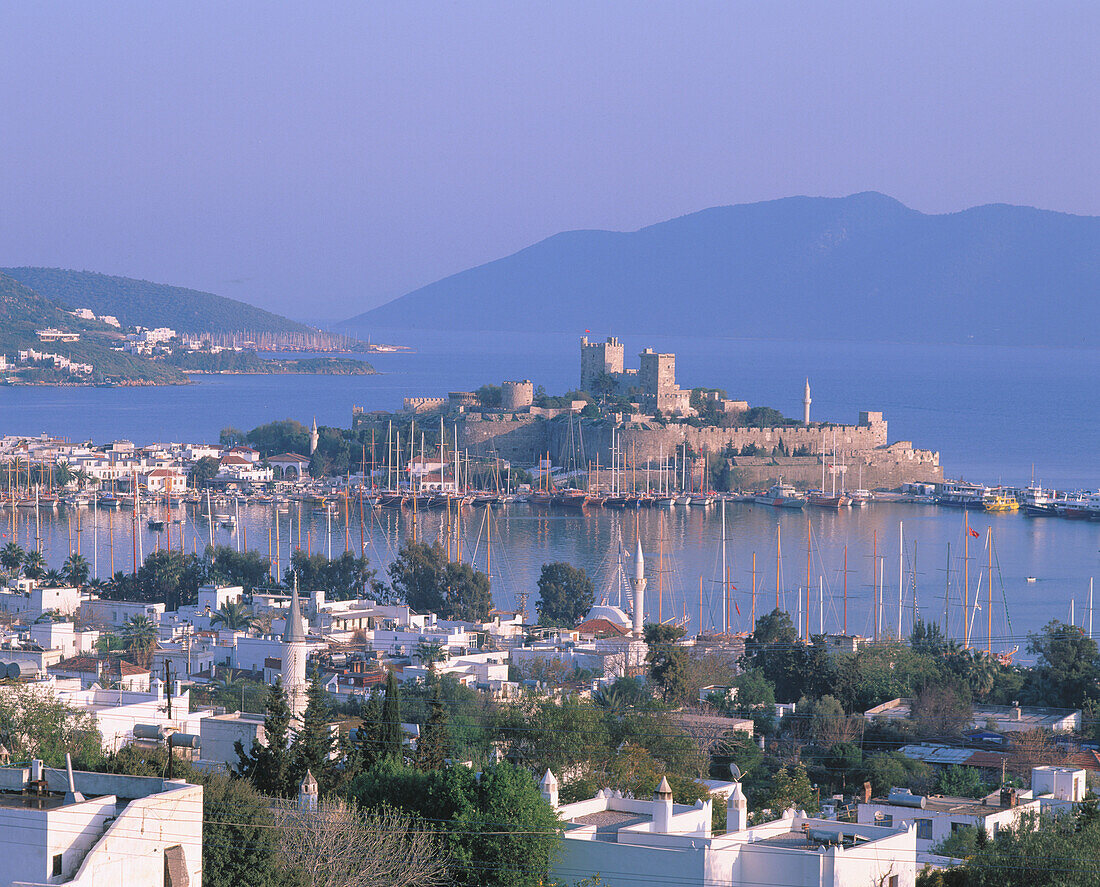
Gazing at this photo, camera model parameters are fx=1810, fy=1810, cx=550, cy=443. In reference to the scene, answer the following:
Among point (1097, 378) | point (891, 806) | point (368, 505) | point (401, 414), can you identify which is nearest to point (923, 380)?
point (1097, 378)

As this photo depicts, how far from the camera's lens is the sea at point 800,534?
27719mm

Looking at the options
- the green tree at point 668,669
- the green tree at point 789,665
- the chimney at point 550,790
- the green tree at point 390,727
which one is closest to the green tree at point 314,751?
the green tree at point 390,727

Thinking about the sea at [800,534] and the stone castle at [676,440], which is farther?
the stone castle at [676,440]

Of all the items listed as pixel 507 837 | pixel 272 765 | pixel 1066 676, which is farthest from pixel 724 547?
pixel 507 837

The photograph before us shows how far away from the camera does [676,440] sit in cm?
4694

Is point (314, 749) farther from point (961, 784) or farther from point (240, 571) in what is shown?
point (240, 571)

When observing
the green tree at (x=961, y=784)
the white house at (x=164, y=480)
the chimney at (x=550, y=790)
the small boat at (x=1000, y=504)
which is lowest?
the green tree at (x=961, y=784)

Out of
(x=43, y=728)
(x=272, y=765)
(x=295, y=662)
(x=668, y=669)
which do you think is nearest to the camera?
(x=272, y=765)

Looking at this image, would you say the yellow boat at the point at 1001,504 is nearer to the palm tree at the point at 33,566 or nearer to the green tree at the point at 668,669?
the palm tree at the point at 33,566

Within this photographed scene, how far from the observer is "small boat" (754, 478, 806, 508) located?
4322 cm

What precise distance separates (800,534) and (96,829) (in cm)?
3205

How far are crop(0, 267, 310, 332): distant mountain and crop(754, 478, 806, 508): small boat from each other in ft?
389

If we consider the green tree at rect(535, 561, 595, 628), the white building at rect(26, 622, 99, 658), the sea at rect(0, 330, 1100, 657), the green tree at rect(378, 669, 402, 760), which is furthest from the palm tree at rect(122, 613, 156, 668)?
the sea at rect(0, 330, 1100, 657)

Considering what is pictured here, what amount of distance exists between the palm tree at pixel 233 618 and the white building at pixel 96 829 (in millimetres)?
14079
